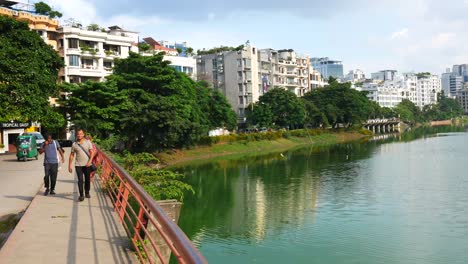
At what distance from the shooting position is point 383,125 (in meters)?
114

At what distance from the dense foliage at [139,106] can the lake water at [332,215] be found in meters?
5.61

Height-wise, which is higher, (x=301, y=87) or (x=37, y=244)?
(x=301, y=87)

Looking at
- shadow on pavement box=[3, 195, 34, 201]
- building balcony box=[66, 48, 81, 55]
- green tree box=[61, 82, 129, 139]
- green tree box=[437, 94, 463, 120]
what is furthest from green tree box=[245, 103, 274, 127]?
green tree box=[437, 94, 463, 120]

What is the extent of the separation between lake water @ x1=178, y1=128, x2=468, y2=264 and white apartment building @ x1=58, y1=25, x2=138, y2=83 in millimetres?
20046

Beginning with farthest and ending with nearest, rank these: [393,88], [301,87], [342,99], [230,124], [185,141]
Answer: [393,88], [301,87], [342,99], [230,124], [185,141]

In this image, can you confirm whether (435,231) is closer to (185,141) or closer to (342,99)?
(185,141)

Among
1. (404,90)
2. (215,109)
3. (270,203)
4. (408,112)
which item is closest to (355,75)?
(404,90)

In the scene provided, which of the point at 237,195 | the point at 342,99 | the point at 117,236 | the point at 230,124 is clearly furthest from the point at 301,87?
the point at 117,236

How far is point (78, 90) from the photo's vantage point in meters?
35.4

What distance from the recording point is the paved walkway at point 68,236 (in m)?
6.16

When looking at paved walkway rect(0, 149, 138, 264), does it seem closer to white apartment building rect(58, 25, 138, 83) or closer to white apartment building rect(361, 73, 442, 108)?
white apartment building rect(58, 25, 138, 83)

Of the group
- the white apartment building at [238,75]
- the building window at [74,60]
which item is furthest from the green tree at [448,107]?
the building window at [74,60]

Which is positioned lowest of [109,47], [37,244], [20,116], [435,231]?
[435,231]

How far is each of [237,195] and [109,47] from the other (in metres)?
32.0
